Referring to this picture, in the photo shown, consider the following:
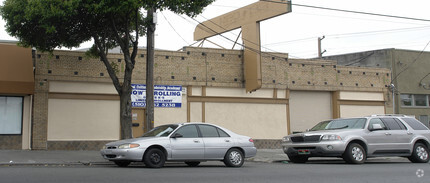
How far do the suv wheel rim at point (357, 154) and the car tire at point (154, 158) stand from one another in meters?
6.05

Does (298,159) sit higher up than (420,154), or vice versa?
(420,154)

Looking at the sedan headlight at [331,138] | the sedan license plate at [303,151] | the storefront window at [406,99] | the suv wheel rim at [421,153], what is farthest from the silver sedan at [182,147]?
the storefront window at [406,99]

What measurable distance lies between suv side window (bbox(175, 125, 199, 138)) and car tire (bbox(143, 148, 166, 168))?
91cm

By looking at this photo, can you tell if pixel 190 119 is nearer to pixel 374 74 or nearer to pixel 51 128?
pixel 51 128

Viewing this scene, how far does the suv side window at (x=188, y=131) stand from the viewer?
12485 millimetres

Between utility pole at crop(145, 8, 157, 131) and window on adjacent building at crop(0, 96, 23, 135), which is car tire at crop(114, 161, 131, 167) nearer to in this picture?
utility pole at crop(145, 8, 157, 131)

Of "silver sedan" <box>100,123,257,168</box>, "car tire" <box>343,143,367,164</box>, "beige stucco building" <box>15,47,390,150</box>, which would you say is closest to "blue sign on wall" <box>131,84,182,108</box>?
"beige stucco building" <box>15,47,390,150</box>

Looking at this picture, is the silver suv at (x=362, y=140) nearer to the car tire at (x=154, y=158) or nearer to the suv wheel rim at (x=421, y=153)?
the suv wheel rim at (x=421, y=153)

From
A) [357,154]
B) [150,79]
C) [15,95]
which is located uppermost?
[150,79]

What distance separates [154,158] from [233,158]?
248cm

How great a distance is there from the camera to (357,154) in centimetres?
1380

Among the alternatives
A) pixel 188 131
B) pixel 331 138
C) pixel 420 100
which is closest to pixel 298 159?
pixel 331 138

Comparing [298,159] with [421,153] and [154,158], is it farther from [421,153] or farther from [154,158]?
[154,158]

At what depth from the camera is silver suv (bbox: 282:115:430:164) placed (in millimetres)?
13648
